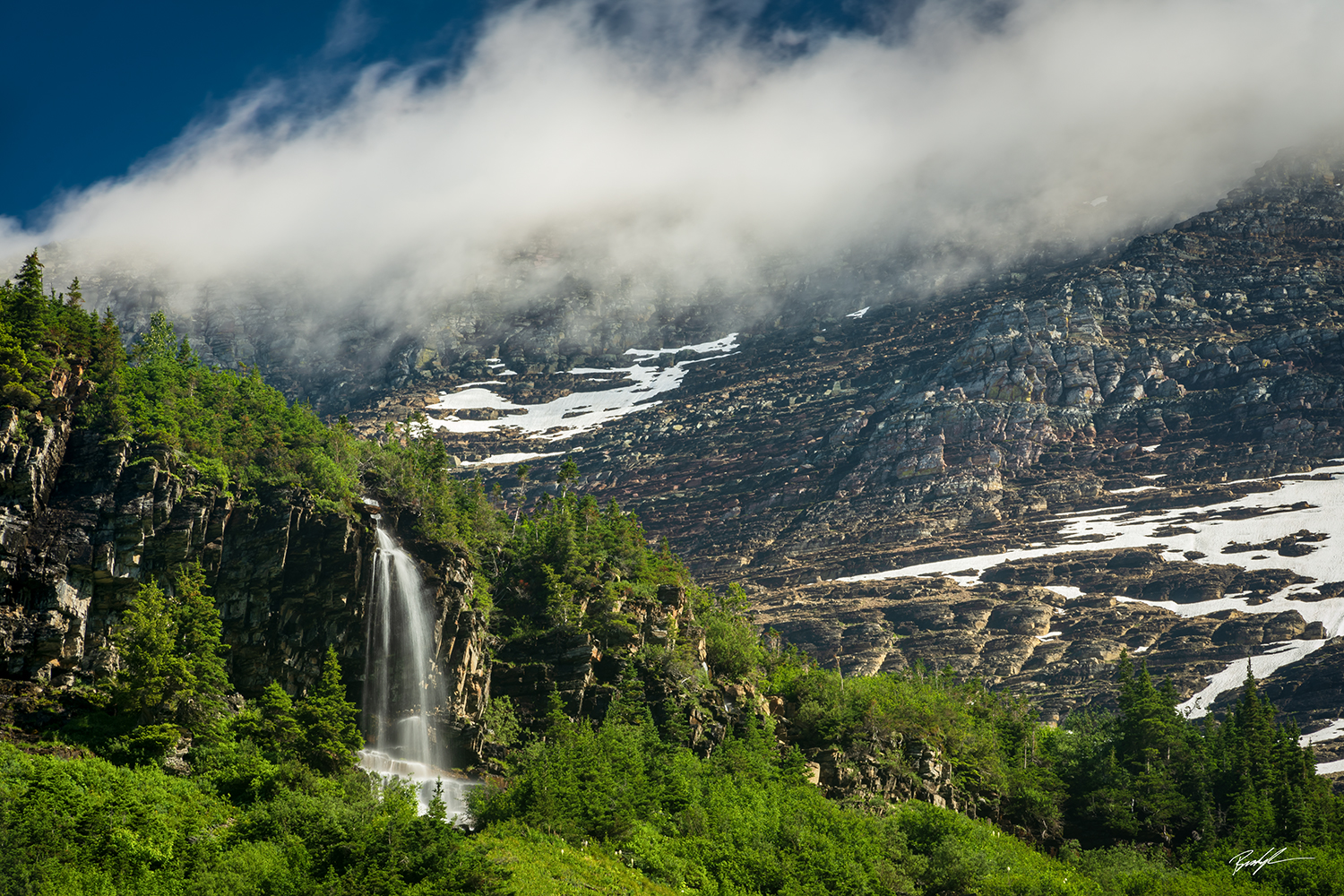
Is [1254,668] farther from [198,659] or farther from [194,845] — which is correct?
[194,845]

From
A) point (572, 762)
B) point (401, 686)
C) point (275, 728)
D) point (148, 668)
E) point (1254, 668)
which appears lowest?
point (1254, 668)

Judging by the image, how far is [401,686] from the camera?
76.9 m

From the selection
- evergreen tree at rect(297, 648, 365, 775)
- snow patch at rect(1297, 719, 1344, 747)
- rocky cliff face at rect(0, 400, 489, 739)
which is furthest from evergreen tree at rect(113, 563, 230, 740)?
snow patch at rect(1297, 719, 1344, 747)

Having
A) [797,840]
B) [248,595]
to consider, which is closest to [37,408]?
[248,595]

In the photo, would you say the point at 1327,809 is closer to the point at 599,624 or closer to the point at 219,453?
the point at 599,624

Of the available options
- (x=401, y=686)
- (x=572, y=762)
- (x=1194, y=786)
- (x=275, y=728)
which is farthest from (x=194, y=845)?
(x=1194, y=786)

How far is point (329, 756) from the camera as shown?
2354 inches

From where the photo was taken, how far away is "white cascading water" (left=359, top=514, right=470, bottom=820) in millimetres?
74500

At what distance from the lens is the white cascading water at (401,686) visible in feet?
244

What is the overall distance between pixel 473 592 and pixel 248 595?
18195mm

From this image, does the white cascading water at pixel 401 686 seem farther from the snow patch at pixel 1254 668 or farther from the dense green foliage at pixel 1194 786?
the snow patch at pixel 1254 668

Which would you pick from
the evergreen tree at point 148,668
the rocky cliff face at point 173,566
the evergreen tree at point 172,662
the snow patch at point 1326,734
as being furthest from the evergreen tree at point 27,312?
the snow patch at point 1326,734

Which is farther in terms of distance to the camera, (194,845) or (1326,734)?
(1326,734)

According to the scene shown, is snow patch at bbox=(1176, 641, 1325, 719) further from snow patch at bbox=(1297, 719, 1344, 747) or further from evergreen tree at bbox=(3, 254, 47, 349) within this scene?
evergreen tree at bbox=(3, 254, 47, 349)
